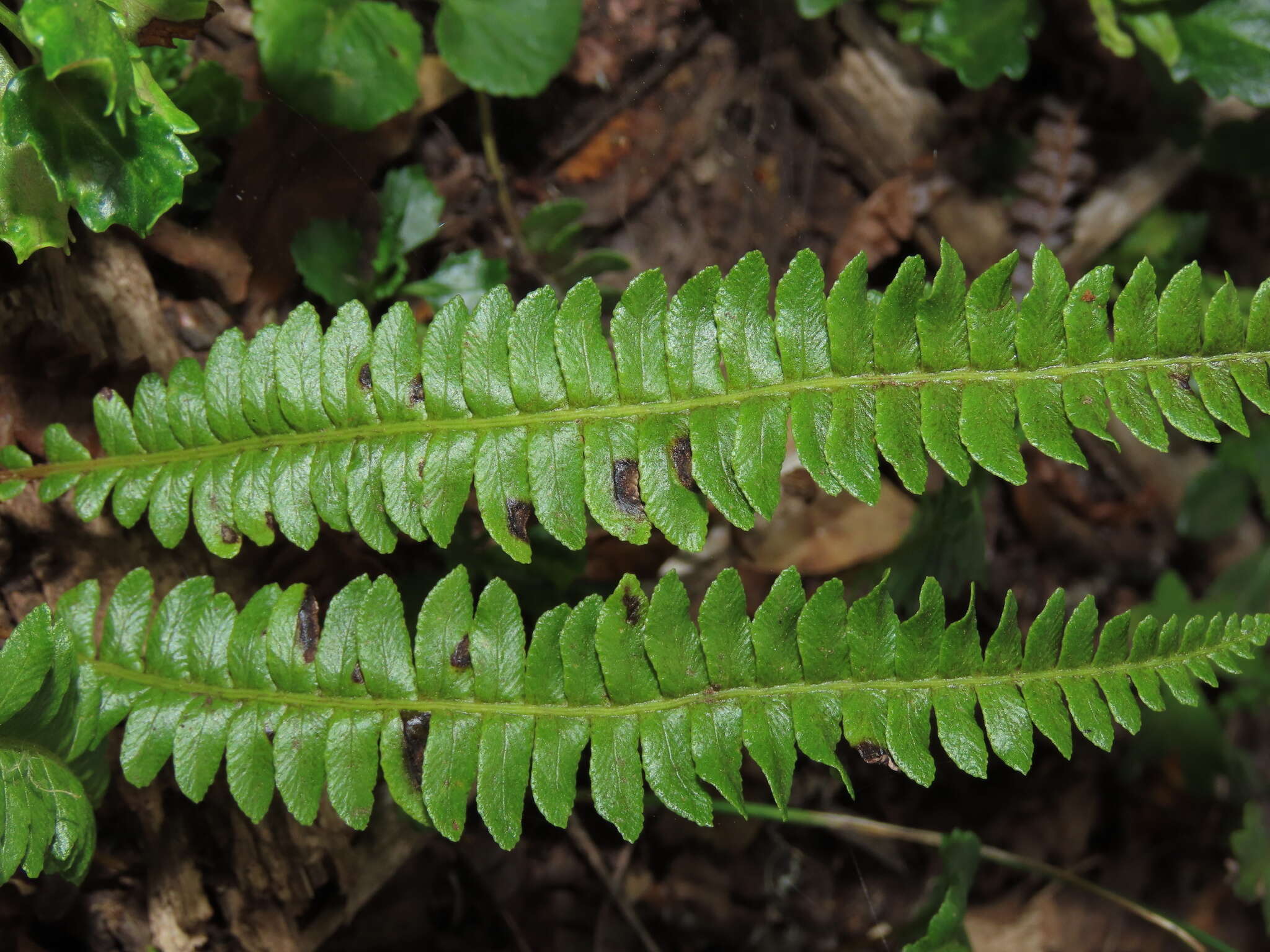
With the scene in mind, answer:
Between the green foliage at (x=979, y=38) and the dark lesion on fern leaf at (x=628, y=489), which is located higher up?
the green foliage at (x=979, y=38)

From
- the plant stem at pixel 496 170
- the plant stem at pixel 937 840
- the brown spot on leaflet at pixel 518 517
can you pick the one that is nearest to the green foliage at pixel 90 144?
the brown spot on leaflet at pixel 518 517

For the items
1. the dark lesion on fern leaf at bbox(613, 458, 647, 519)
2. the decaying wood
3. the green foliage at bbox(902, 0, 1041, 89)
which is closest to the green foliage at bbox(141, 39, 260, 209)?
the dark lesion on fern leaf at bbox(613, 458, 647, 519)

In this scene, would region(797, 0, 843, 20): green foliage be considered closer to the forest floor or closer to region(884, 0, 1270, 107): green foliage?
region(884, 0, 1270, 107): green foliage

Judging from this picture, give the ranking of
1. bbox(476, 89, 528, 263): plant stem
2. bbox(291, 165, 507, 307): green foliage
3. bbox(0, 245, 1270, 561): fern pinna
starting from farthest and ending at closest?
bbox(476, 89, 528, 263): plant stem → bbox(291, 165, 507, 307): green foliage → bbox(0, 245, 1270, 561): fern pinna

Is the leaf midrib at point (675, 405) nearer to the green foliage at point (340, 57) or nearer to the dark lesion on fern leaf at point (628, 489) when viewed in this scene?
the dark lesion on fern leaf at point (628, 489)

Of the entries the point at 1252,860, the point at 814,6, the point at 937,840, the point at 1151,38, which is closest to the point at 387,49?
the point at 814,6

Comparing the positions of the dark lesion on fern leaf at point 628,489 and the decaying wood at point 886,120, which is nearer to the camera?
the dark lesion on fern leaf at point 628,489

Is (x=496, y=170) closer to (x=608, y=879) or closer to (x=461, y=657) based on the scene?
(x=461, y=657)
